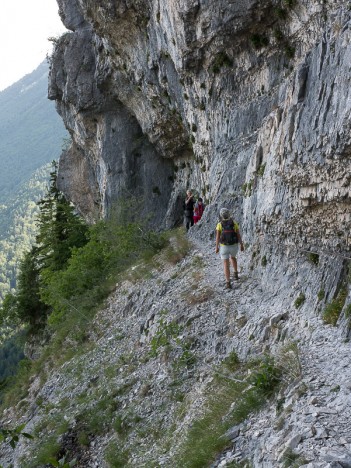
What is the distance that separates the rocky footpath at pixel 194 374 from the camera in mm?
5211

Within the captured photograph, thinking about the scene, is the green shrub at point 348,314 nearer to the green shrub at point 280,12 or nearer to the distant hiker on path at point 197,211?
the green shrub at point 280,12

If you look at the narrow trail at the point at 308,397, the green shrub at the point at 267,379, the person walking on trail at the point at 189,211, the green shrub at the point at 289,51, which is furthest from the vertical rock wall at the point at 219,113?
the green shrub at the point at 267,379

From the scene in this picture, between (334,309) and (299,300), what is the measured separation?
4.42ft

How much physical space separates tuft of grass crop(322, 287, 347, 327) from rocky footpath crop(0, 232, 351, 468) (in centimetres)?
15

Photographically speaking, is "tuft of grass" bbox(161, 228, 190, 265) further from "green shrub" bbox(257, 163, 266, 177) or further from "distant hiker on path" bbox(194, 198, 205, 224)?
"green shrub" bbox(257, 163, 266, 177)

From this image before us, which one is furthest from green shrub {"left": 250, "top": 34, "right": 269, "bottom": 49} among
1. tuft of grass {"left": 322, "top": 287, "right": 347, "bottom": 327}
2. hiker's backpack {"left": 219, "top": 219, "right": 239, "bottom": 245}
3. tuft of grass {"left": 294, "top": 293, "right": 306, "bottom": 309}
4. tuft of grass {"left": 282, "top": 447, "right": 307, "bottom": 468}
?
tuft of grass {"left": 282, "top": 447, "right": 307, "bottom": 468}

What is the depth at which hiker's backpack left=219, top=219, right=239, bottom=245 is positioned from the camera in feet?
39.2

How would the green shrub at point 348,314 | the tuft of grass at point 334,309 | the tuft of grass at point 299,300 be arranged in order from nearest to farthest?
1. the green shrub at point 348,314
2. the tuft of grass at point 334,309
3. the tuft of grass at point 299,300

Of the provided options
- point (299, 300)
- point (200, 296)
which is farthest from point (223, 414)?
point (200, 296)

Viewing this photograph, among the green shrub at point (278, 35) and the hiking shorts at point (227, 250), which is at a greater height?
the green shrub at point (278, 35)

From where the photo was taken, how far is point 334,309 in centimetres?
727

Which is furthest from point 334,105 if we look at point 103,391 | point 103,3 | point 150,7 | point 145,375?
point 103,3

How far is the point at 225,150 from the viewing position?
72.1ft

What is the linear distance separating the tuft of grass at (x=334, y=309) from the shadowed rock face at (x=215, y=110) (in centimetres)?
98
